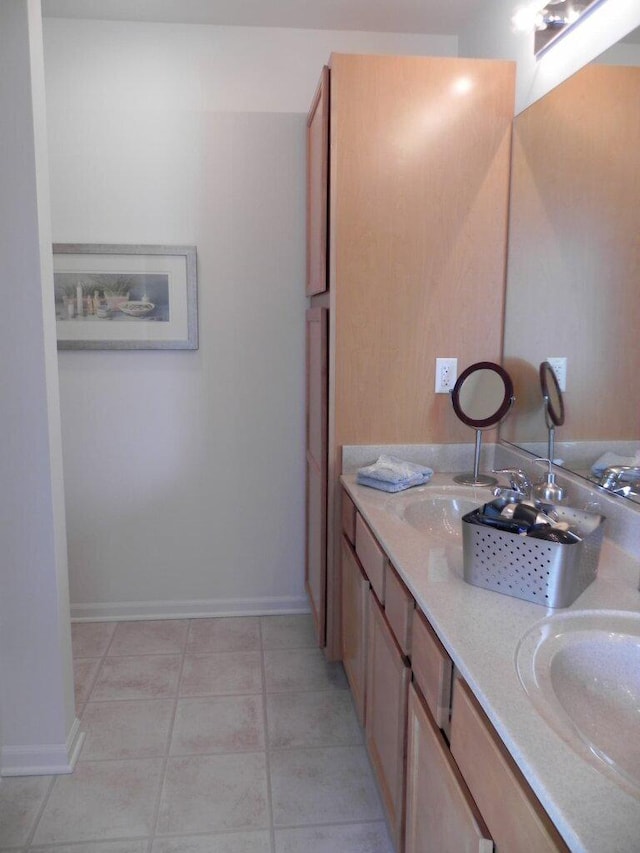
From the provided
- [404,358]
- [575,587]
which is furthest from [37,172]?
[575,587]

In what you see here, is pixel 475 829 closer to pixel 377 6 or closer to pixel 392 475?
pixel 392 475

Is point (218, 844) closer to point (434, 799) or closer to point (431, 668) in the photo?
point (434, 799)

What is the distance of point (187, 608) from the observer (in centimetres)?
317

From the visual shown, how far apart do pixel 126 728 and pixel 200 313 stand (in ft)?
5.42

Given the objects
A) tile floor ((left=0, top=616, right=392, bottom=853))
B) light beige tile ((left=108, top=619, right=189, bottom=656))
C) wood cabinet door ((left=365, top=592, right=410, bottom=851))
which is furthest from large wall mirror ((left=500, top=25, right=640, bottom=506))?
light beige tile ((left=108, top=619, right=189, bottom=656))

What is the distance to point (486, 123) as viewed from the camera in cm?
227

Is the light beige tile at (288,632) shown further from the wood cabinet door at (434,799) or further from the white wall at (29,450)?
the wood cabinet door at (434,799)

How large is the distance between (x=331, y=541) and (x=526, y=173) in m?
1.41

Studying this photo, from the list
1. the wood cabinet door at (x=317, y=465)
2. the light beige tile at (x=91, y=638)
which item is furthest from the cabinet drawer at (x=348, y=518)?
the light beige tile at (x=91, y=638)

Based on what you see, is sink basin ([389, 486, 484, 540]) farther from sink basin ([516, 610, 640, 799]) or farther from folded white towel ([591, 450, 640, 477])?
sink basin ([516, 610, 640, 799])

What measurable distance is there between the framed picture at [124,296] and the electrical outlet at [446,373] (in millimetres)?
1130

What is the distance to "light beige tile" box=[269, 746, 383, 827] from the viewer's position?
1938mm

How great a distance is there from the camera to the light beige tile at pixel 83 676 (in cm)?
251

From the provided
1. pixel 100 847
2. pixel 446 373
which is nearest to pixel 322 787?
pixel 100 847
